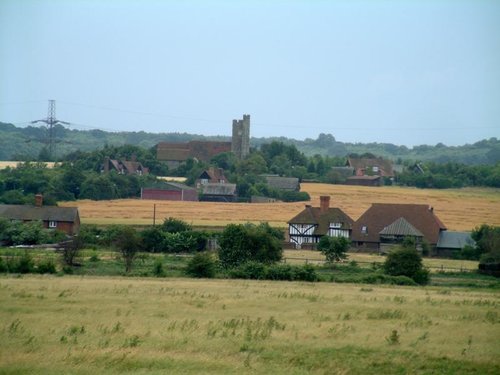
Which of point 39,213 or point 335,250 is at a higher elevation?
point 39,213

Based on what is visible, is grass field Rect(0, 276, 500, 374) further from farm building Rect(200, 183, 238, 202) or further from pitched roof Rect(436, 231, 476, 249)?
farm building Rect(200, 183, 238, 202)

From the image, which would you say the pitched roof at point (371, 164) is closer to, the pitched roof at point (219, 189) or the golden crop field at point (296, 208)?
the golden crop field at point (296, 208)

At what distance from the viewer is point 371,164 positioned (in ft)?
420

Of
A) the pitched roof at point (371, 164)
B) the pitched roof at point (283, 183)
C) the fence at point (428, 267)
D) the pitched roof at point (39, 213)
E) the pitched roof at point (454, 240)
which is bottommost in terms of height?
the fence at point (428, 267)

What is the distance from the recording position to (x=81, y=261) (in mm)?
44719

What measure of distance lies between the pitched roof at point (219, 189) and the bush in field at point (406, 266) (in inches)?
2113

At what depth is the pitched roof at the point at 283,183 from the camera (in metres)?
99.3

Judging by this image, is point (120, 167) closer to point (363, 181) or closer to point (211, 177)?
point (211, 177)

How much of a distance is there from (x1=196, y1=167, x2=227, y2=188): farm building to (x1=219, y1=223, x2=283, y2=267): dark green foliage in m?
55.0

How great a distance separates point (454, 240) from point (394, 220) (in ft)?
14.3

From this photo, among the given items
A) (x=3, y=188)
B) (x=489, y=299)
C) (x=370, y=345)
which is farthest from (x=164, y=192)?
(x=370, y=345)

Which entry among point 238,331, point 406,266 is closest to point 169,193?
point 406,266

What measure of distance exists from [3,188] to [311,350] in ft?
224

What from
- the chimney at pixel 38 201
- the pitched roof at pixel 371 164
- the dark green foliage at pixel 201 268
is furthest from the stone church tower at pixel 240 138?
the dark green foliage at pixel 201 268
